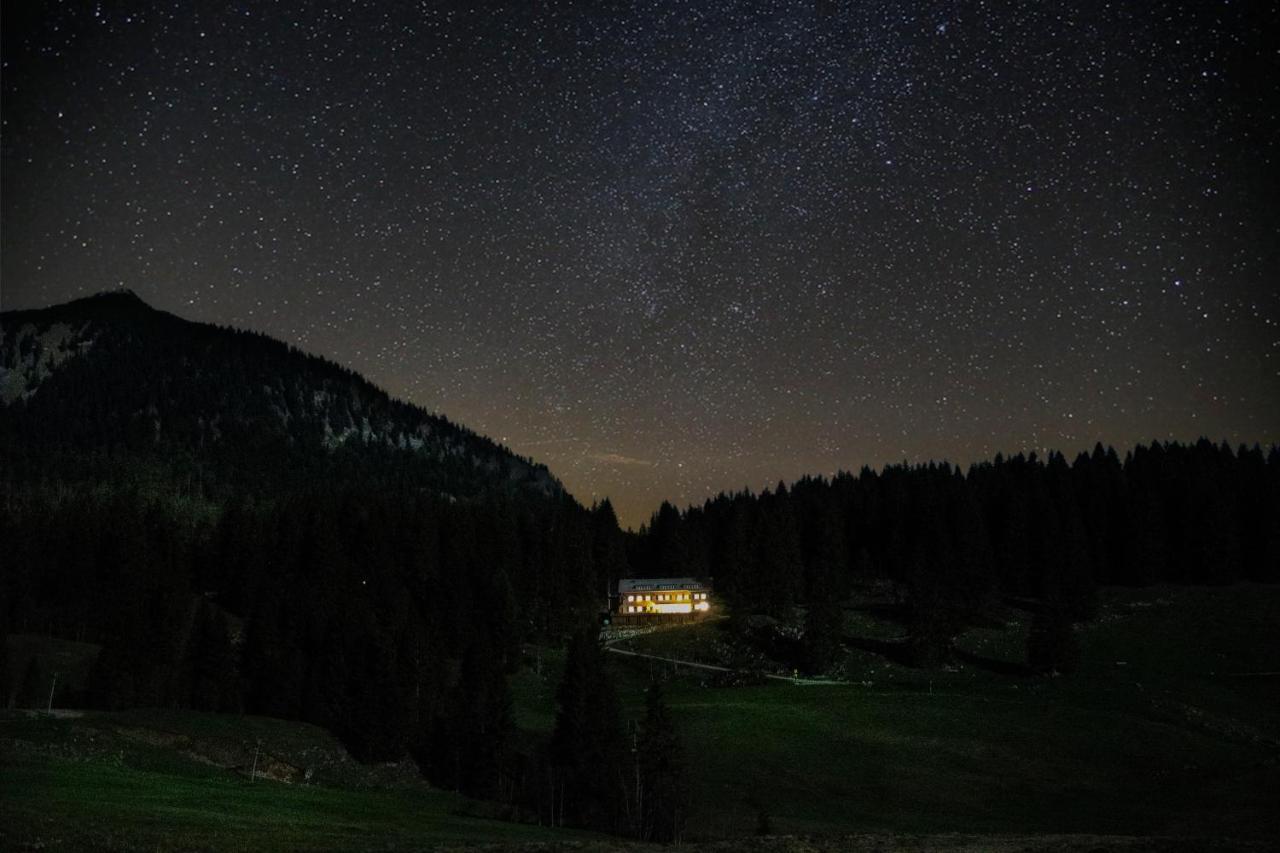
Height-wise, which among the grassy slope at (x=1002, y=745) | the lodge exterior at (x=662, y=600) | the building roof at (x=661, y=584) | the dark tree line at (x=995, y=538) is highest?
the dark tree line at (x=995, y=538)

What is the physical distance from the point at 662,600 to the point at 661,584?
11.0ft

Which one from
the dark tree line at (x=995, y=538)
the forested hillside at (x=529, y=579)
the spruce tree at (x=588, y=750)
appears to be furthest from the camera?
the dark tree line at (x=995, y=538)

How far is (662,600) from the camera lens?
144m

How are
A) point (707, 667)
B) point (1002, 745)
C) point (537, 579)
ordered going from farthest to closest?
point (537, 579) < point (707, 667) < point (1002, 745)

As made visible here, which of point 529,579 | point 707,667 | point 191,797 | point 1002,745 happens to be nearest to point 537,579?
point 529,579

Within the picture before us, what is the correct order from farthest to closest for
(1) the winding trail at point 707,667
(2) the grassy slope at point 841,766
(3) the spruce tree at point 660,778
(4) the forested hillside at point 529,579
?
1. (1) the winding trail at point 707,667
2. (4) the forested hillside at point 529,579
3. (3) the spruce tree at point 660,778
4. (2) the grassy slope at point 841,766

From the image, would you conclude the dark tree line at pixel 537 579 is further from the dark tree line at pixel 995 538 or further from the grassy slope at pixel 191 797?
the grassy slope at pixel 191 797

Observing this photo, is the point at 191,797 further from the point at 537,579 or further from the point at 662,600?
the point at 662,600

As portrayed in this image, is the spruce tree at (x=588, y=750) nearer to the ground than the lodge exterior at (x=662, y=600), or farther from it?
nearer to the ground

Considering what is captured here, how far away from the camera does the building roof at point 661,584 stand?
145875 mm

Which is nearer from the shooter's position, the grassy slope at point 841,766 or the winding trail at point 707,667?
the grassy slope at point 841,766

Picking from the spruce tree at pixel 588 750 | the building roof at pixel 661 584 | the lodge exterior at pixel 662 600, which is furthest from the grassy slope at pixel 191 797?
the building roof at pixel 661 584

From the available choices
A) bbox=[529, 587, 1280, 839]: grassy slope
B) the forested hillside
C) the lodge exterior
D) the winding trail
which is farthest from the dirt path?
the lodge exterior

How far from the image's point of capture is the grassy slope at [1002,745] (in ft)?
186
